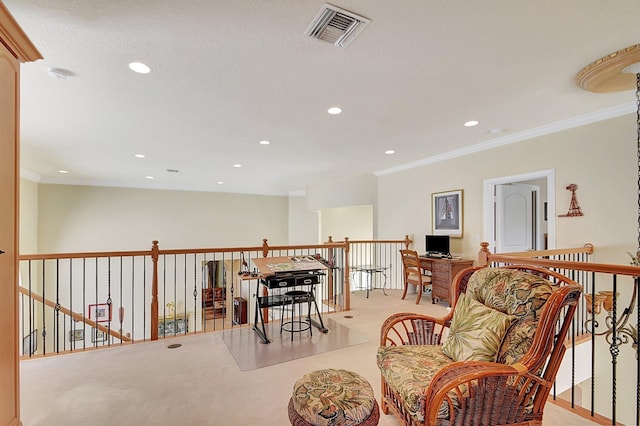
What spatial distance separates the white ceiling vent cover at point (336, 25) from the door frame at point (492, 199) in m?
3.43

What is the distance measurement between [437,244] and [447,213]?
0.58 m

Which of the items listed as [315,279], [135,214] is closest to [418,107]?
[315,279]

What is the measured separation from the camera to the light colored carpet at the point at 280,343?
308 cm

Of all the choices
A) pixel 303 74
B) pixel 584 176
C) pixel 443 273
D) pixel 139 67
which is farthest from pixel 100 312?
pixel 584 176

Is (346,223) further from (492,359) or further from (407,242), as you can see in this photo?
(492,359)

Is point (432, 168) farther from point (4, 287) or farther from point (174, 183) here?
point (174, 183)

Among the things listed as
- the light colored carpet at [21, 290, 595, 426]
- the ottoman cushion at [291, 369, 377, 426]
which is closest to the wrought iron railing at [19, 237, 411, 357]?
the light colored carpet at [21, 290, 595, 426]

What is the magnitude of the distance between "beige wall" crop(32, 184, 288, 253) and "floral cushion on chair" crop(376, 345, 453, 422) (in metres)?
7.89

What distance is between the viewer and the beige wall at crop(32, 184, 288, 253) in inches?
291

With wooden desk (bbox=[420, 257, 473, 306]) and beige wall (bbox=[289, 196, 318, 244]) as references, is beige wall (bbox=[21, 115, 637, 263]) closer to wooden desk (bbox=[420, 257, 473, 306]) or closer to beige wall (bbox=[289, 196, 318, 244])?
beige wall (bbox=[289, 196, 318, 244])

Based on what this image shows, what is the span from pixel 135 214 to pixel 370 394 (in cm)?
849

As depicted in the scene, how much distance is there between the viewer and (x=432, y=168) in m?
5.62

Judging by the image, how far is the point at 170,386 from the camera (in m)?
2.55

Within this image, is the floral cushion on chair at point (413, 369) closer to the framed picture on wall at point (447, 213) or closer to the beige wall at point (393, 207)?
the beige wall at point (393, 207)
